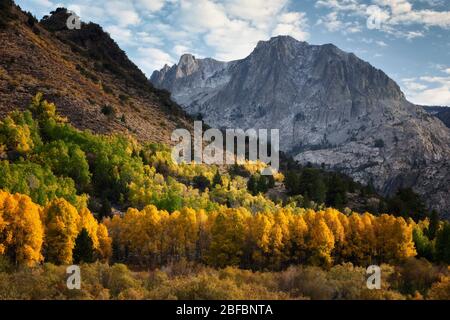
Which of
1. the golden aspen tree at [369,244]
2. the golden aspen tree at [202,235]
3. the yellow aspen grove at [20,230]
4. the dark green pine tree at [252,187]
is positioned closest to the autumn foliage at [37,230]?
the yellow aspen grove at [20,230]

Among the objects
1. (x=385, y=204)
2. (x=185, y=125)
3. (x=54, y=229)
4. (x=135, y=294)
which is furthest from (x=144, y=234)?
(x=185, y=125)

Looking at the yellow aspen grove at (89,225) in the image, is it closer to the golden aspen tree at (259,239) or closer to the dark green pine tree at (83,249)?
the dark green pine tree at (83,249)

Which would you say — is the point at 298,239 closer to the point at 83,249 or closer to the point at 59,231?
the point at 83,249

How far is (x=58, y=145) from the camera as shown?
100750 mm

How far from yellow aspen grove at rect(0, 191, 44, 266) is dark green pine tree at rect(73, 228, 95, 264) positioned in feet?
15.2

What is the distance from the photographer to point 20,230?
6012cm

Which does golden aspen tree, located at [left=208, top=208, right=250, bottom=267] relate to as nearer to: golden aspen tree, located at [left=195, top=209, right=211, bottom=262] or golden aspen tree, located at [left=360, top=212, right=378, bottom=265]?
golden aspen tree, located at [left=195, top=209, right=211, bottom=262]

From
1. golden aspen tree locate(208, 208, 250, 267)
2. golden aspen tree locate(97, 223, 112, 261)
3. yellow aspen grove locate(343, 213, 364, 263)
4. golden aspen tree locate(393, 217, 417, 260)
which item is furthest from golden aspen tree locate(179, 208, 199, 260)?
golden aspen tree locate(393, 217, 417, 260)

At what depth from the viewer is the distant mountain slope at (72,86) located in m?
125

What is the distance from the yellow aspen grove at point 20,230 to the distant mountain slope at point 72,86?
52738 mm

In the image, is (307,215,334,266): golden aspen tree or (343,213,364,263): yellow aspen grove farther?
(343,213,364,263): yellow aspen grove

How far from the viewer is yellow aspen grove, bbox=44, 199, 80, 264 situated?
63562 mm

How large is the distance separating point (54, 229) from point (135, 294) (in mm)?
34696
